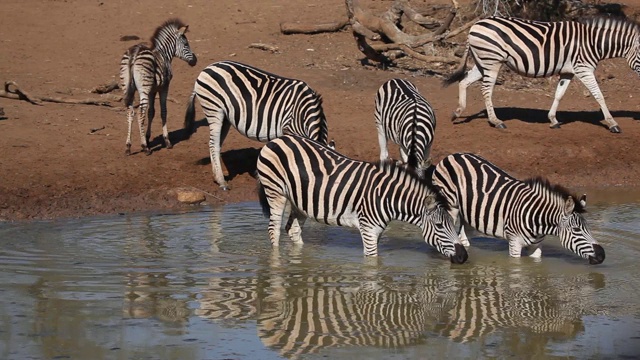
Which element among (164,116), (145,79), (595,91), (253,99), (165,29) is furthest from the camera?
(595,91)

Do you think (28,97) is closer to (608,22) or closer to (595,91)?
(595,91)

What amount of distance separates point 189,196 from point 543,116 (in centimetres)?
648

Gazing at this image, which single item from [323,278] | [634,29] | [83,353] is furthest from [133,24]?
[83,353]

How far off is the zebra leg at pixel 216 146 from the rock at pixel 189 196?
0.43m

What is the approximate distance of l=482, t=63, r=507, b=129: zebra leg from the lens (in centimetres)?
1672

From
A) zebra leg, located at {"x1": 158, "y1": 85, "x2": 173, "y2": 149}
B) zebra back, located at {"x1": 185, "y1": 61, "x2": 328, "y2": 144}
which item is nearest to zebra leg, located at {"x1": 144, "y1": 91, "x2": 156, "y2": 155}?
zebra leg, located at {"x1": 158, "y1": 85, "x2": 173, "y2": 149}

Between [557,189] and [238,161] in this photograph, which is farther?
[238,161]

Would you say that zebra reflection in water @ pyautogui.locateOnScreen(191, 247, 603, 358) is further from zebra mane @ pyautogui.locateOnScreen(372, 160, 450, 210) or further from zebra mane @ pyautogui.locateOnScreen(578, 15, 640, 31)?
zebra mane @ pyautogui.locateOnScreen(578, 15, 640, 31)

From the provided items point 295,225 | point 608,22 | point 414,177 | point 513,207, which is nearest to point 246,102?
point 295,225

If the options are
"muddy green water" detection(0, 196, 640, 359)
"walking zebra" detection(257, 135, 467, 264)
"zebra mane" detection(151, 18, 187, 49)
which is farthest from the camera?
"zebra mane" detection(151, 18, 187, 49)

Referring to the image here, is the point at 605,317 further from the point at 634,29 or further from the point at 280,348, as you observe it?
the point at 634,29

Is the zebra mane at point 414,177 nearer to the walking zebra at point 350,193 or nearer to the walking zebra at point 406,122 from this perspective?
the walking zebra at point 350,193

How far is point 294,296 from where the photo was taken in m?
9.66

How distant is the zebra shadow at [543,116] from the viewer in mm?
17344
